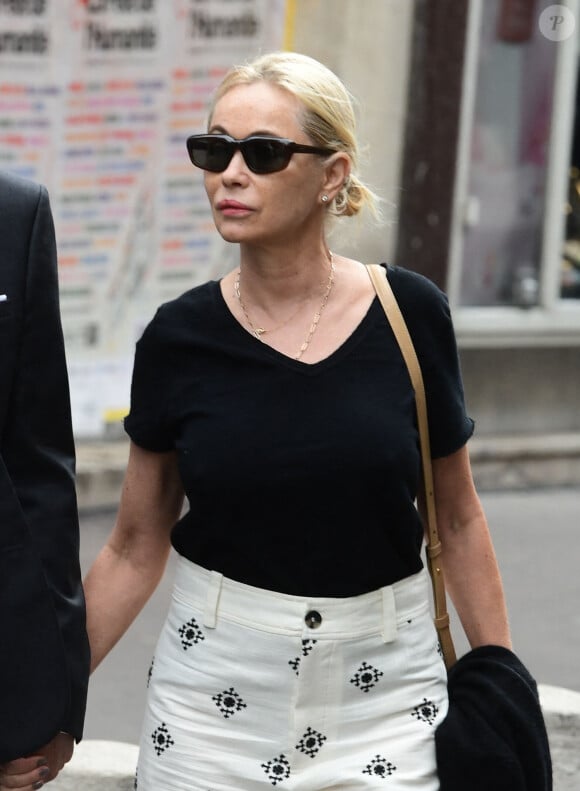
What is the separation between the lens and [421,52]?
27.0ft

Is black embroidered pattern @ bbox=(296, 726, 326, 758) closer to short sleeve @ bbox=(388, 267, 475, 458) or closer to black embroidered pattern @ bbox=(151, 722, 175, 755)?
black embroidered pattern @ bbox=(151, 722, 175, 755)

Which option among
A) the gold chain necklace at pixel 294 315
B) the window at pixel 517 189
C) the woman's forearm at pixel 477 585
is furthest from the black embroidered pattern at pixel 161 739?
the window at pixel 517 189

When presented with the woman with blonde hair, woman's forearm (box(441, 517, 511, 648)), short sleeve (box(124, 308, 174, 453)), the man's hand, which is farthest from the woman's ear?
the man's hand

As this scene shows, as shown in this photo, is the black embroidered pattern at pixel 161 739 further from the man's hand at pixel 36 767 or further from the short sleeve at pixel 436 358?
the short sleeve at pixel 436 358

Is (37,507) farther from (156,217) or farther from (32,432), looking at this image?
(156,217)

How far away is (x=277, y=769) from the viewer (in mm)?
2752

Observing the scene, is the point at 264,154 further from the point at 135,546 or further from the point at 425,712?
the point at 425,712

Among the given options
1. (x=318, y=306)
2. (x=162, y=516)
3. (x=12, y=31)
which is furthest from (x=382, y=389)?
(x=12, y=31)

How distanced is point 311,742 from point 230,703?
0.15m

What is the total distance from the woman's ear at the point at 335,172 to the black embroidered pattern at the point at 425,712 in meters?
0.88

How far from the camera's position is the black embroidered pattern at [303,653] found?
274 cm

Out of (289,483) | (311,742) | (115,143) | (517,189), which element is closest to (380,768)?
(311,742)

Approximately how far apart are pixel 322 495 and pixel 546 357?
6504 millimetres

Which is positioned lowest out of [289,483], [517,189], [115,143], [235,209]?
[517,189]
